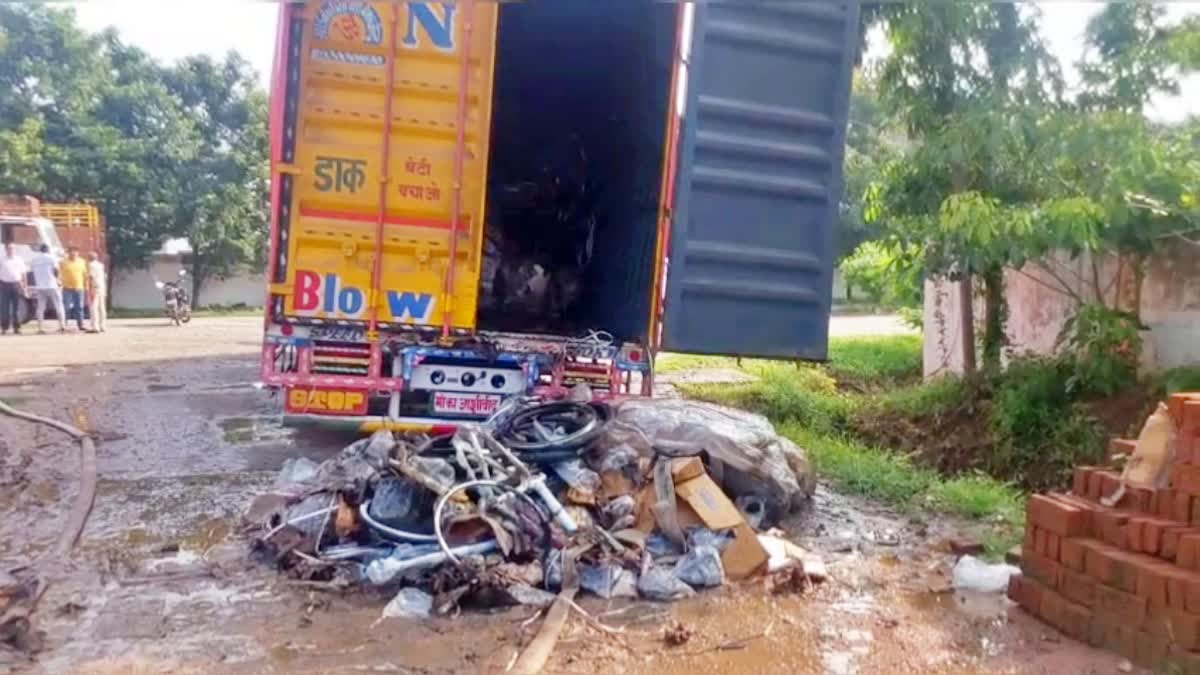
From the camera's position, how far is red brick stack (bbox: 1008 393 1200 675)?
10.6ft

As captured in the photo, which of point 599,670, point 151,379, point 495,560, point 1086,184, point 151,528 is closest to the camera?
point 599,670

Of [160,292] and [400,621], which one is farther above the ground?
[160,292]

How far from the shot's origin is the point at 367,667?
10.9ft

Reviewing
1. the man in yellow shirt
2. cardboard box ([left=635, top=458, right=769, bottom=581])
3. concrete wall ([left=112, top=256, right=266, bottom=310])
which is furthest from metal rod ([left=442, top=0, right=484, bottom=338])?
concrete wall ([left=112, top=256, right=266, bottom=310])

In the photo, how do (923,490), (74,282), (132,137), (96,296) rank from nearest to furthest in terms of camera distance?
1. (923,490)
2. (74,282)
3. (96,296)
4. (132,137)

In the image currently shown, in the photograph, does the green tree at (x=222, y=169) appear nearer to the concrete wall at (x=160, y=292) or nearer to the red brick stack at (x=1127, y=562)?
the concrete wall at (x=160, y=292)

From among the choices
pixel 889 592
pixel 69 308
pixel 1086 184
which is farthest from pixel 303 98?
pixel 69 308

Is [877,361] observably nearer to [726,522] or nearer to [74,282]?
[726,522]

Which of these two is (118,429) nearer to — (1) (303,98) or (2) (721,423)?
(1) (303,98)

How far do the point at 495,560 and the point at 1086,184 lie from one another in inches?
221

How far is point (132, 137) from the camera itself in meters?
30.2

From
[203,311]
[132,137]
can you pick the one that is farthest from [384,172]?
[132,137]

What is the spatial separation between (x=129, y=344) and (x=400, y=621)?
13.5 m

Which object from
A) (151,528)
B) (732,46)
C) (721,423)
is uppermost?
(732,46)
